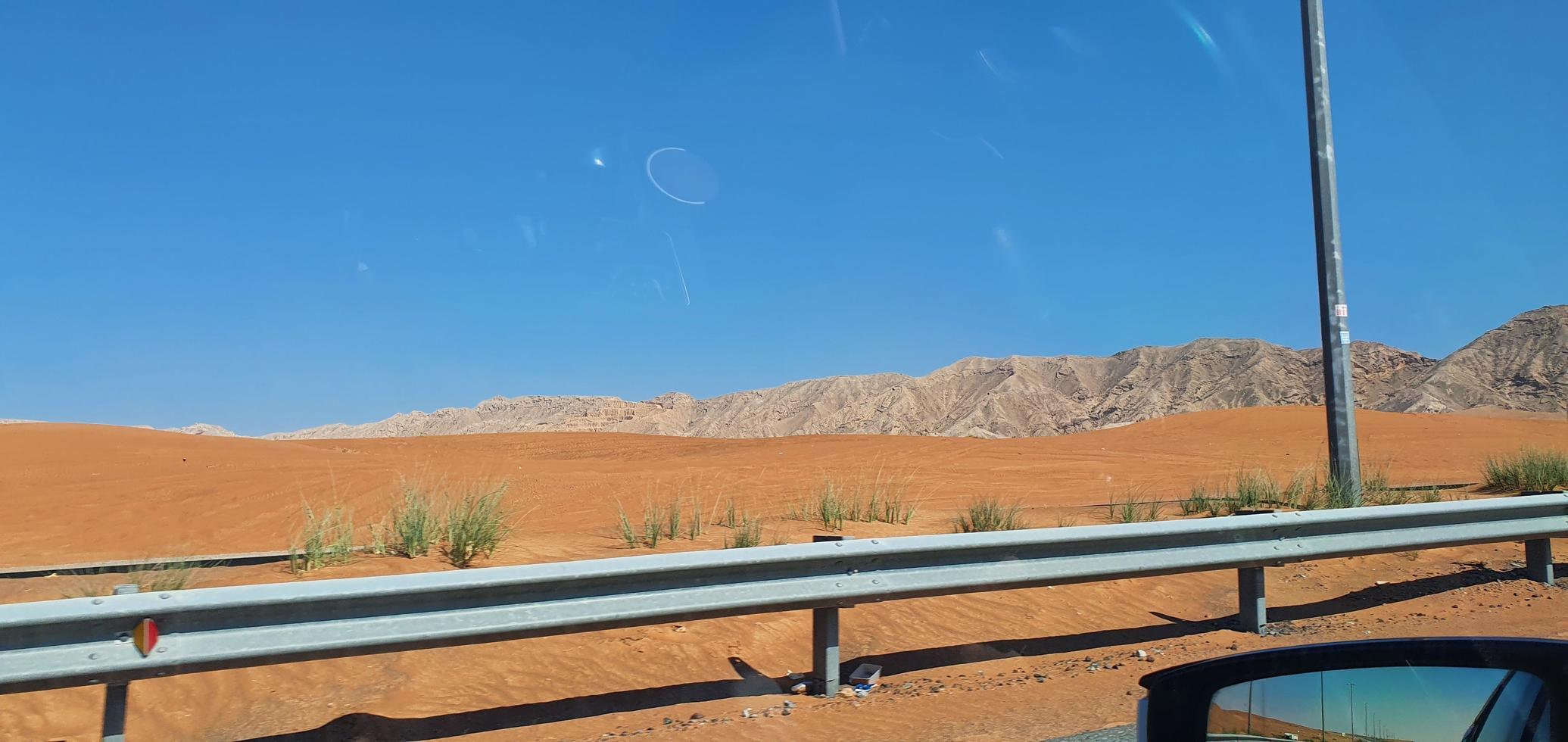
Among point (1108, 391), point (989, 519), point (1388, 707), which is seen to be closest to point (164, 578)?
point (989, 519)

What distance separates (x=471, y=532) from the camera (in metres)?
8.44

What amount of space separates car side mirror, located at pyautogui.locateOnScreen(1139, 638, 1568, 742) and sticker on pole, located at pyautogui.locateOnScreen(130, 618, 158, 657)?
418 centimetres

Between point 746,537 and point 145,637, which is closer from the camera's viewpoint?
point 145,637

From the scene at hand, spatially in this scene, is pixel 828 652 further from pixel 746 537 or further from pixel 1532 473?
pixel 1532 473

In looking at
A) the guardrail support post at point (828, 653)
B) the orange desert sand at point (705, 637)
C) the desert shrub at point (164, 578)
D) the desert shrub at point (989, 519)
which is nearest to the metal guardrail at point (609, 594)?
the guardrail support post at point (828, 653)

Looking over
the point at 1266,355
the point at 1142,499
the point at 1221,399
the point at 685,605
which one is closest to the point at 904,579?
the point at 685,605

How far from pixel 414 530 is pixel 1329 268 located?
10.1 metres

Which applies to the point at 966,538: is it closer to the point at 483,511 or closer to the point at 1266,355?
the point at 483,511

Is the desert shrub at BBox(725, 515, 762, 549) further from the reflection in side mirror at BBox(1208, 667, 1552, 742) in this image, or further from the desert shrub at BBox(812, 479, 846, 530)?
the reflection in side mirror at BBox(1208, 667, 1552, 742)

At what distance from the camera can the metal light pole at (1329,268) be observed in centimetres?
1177

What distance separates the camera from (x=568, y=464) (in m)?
25.5

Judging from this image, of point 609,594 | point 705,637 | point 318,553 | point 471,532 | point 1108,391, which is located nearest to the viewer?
point 609,594

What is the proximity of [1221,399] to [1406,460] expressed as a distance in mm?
53421

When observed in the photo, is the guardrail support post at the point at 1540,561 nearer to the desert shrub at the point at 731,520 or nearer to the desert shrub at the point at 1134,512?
the desert shrub at the point at 1134,512
